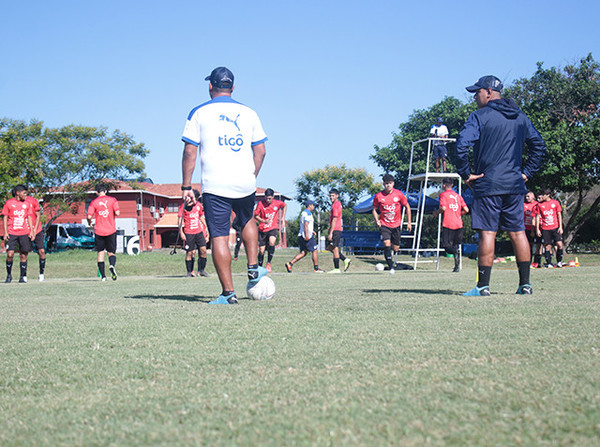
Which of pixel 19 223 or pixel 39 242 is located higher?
pixel 19 223

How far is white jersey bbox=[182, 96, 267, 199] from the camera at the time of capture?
19.4 ft

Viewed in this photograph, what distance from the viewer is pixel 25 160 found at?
31.2 m

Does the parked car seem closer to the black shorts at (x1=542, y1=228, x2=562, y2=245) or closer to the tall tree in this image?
the tall tree

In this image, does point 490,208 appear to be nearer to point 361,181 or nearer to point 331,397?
point 331,397

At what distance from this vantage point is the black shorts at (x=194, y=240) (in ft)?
51.0

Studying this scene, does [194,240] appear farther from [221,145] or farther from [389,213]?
[221,145]

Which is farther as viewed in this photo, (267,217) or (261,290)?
(267,217)

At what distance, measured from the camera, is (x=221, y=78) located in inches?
241

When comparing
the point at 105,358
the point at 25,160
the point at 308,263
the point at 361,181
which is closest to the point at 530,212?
the point at 308,263

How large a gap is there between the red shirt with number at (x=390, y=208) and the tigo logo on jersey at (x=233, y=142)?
30.6 feet

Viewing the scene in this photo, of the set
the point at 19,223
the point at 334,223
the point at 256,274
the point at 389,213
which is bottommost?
the point at 256,274

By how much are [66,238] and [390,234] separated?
45.0 m

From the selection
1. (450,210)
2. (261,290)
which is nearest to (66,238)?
(450,210)

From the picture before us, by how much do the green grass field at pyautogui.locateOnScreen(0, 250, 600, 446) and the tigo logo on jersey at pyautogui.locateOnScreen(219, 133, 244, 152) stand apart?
185cm
